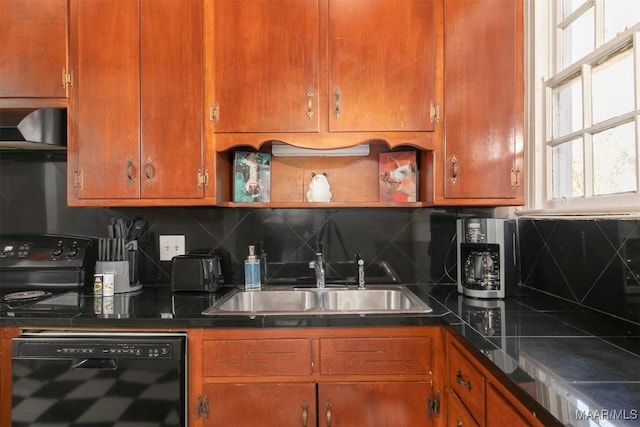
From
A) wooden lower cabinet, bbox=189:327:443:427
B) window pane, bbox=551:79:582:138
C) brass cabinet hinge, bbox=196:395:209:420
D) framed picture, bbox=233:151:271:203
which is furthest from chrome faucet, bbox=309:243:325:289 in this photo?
window pane, bbox=551:79:582:138

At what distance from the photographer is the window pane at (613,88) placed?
154 centimetres

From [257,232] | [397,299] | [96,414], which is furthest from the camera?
[257,232]

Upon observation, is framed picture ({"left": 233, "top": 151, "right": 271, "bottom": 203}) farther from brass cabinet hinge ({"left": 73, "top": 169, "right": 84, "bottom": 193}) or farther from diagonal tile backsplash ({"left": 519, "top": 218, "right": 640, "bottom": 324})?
diagonal tile backsplash ({"left": 519, "top": 218, "right": 640, "bottom": 324})

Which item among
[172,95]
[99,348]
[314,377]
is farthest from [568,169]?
[99,348]

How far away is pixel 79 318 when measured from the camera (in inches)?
61.5

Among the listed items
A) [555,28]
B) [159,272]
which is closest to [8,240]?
[159,272]

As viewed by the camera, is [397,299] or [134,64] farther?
[397,299]

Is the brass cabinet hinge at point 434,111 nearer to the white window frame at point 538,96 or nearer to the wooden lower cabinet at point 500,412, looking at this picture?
the white window frame at point 538,96

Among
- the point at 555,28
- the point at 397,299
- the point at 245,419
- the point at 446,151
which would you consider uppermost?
Answer: the point at 555,28

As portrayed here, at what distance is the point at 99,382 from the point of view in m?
1.53

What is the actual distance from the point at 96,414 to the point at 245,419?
54 centimetres

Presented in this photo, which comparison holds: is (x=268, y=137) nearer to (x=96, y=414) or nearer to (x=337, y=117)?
(x=337, y=117)

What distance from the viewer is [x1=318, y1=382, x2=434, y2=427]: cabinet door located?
156 centimetres

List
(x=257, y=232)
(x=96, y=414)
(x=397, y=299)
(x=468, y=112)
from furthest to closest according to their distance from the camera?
(x=257, y=232) < (x=397, y=299) < (x=468, y=112) < (x=96, y=414)
